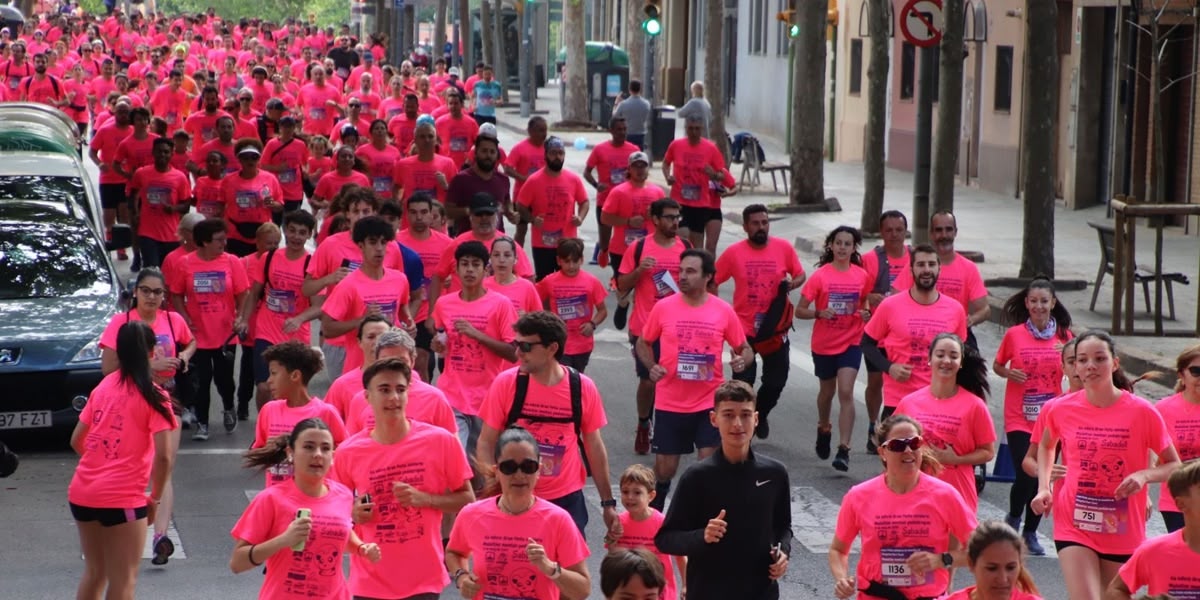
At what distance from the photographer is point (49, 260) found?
1393 centimetres

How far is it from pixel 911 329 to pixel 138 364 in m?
4.74

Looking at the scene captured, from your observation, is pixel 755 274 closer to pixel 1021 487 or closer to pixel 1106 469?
pixel 1021 487

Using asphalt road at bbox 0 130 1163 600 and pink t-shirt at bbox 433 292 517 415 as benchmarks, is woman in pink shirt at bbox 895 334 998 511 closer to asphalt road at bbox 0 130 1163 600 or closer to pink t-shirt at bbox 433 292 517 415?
asphalt road at bbox 0 130 1163 600

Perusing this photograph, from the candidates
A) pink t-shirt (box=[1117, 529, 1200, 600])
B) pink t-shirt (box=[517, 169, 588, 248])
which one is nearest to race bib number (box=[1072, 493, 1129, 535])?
pink t-shirt (box=[1117, 529, 1200, 600])

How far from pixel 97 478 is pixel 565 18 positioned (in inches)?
1399

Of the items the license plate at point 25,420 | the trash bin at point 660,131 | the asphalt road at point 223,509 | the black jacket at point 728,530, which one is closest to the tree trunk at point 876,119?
the trash bin at point 660,131

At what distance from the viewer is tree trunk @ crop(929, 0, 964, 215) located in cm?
2234

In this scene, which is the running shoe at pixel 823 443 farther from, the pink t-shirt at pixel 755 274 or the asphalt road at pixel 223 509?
the pink t-shirt at pixel 755 274

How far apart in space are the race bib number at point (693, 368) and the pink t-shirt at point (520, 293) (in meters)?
Result: 0.95

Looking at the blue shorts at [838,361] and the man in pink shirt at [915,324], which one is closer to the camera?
the man in pink shirt at [915,324]

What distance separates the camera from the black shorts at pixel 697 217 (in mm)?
19719

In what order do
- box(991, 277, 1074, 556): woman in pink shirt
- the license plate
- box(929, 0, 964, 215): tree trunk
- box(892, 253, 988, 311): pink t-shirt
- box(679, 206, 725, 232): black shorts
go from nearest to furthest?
box(991, 277, 1074, 556): woman in pink shirt
the license plate
box(892, 253, 988, 311): pink t-shirt
box(679, 206, 725, 232): black shorts
box(929, 0, 964, 215): tree trunk

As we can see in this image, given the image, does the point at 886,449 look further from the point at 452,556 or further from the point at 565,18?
the point at 565,18

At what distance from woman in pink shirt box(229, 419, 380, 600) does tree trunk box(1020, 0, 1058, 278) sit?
1433cm
